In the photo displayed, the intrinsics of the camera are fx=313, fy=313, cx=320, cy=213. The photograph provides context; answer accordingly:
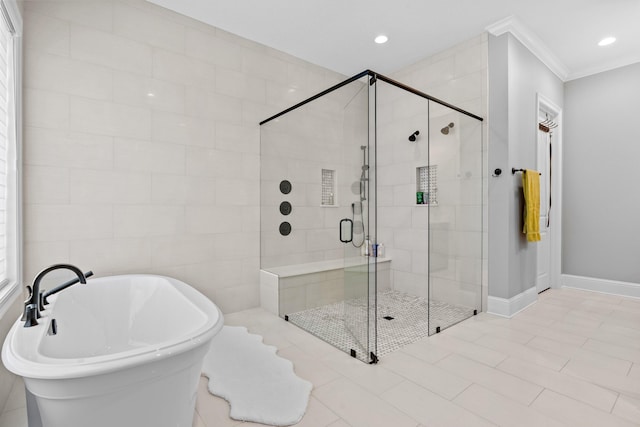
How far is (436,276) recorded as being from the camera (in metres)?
2.91

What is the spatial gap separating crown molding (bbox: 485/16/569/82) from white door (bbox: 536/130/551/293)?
79 cm

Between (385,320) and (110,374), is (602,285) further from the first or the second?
(110,374)

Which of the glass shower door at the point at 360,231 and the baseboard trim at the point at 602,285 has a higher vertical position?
the glass shower door at the point at 360,231

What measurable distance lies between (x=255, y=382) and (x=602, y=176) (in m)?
4.55

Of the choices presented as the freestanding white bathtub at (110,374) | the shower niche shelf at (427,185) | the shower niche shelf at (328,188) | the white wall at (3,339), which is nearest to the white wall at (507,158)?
the shower niche shelf at (427,185)

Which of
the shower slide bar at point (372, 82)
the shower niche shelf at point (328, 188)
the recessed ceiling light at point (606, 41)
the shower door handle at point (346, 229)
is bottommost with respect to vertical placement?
the shower door handle at point (346, 229)

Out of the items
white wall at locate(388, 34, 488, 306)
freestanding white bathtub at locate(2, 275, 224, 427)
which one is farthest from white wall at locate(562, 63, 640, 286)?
freestanding white bathtub at locate(2, 275, 224, 427)

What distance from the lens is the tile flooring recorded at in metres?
1.58

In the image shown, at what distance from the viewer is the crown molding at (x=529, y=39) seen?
2975mm

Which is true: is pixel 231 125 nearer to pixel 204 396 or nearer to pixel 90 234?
pixel 90 234

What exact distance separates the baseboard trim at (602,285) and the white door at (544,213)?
34cm

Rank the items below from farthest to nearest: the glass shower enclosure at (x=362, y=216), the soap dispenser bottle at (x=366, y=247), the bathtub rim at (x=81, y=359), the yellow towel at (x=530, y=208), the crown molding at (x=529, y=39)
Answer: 1. the yellow towel at (x=530, y=208)
2. the crown molding at (x=529, y=39)
3. the glass shower enclosure at (x=362, y=216)
4. the soap dispenser bottle at (x=366, y=247)
5. the bathtub rim at (x=81, y=359)

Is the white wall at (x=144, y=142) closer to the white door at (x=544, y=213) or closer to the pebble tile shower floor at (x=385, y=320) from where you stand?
the pebble tile shower floor at (x=385, y=320)

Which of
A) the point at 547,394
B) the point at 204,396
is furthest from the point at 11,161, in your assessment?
the point at 547,394
